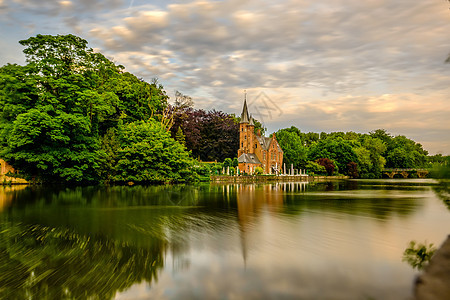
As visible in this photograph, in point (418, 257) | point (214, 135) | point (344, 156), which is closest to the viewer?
point (418, 257)

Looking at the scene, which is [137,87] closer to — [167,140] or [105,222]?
[167,140]

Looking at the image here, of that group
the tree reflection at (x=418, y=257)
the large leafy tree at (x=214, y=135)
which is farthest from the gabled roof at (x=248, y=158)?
the tree reflection at (x=418, y=257)

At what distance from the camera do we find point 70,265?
6148 mm

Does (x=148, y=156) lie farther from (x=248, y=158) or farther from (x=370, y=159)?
(x=370, y=159)

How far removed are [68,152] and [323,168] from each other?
5604 centimetres

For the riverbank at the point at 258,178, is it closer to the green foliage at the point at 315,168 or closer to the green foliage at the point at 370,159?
the green foliage at the point at 315,168

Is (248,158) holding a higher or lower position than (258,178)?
higher

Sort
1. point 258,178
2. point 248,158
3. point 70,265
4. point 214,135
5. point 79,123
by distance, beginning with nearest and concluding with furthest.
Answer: point 70,265, point 79,123, point 258,178, point 248,158, point 214,135

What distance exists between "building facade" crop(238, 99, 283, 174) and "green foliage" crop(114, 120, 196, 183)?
108ft

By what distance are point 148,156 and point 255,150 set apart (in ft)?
141

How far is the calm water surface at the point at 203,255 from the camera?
519cm

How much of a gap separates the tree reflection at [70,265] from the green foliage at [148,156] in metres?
24.3

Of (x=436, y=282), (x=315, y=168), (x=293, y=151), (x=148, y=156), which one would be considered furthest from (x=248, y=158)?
(x=436, y=282)

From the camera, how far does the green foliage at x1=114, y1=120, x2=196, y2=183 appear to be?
108 ft
